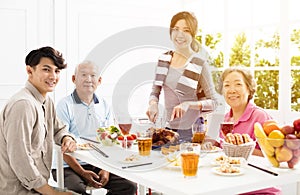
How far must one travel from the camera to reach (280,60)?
3.36m

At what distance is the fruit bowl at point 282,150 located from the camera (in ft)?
5.47

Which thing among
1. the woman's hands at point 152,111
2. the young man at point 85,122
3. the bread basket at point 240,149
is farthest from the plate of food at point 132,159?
the young man at point 85,122

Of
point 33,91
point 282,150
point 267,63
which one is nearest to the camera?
point 282,150

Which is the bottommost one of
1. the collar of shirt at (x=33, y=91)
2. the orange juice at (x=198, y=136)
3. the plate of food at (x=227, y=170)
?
the plate of food at (x=227, y=170)

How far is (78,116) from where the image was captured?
297 cm

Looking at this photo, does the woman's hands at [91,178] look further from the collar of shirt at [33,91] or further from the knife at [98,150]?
the collar of shirt at [33,91]

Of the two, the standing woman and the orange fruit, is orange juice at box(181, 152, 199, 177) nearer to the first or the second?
the orange fruit

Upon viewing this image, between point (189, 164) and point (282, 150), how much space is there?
43cm

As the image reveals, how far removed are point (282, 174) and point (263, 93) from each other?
6.77ft

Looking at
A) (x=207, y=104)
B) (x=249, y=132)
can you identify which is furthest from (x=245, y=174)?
(x=207, y=104)

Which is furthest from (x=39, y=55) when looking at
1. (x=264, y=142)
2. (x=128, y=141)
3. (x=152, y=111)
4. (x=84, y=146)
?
(x=264, y=142)

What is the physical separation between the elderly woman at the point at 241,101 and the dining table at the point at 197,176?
0.27 meters

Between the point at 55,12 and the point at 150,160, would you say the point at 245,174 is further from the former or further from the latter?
the point at 55,12

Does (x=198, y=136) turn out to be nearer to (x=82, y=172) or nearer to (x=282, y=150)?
(x=282, y=150)
